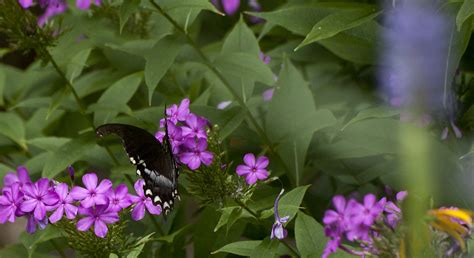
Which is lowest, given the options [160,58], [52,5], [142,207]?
[142,207]

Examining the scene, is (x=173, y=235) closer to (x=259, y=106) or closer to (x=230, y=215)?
(x=230, y=215)

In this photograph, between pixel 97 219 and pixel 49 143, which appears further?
pixel 49 143

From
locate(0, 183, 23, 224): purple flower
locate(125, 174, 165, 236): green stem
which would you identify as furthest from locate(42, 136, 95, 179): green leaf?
locate(0, 183, 23, 224): purple flower

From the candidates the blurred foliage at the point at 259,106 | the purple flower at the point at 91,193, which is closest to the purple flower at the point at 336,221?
the blurred foliage at the point at 259,106

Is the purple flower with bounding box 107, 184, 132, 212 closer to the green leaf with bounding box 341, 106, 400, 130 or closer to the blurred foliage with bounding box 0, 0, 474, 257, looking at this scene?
the blurred foliage with bounding box 0, 0, 474, 257

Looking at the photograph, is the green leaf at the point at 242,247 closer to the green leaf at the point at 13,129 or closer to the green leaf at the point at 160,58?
the green leaf at the point at 160,58

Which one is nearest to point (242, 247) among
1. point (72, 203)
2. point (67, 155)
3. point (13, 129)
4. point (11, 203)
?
point (72, 203)
